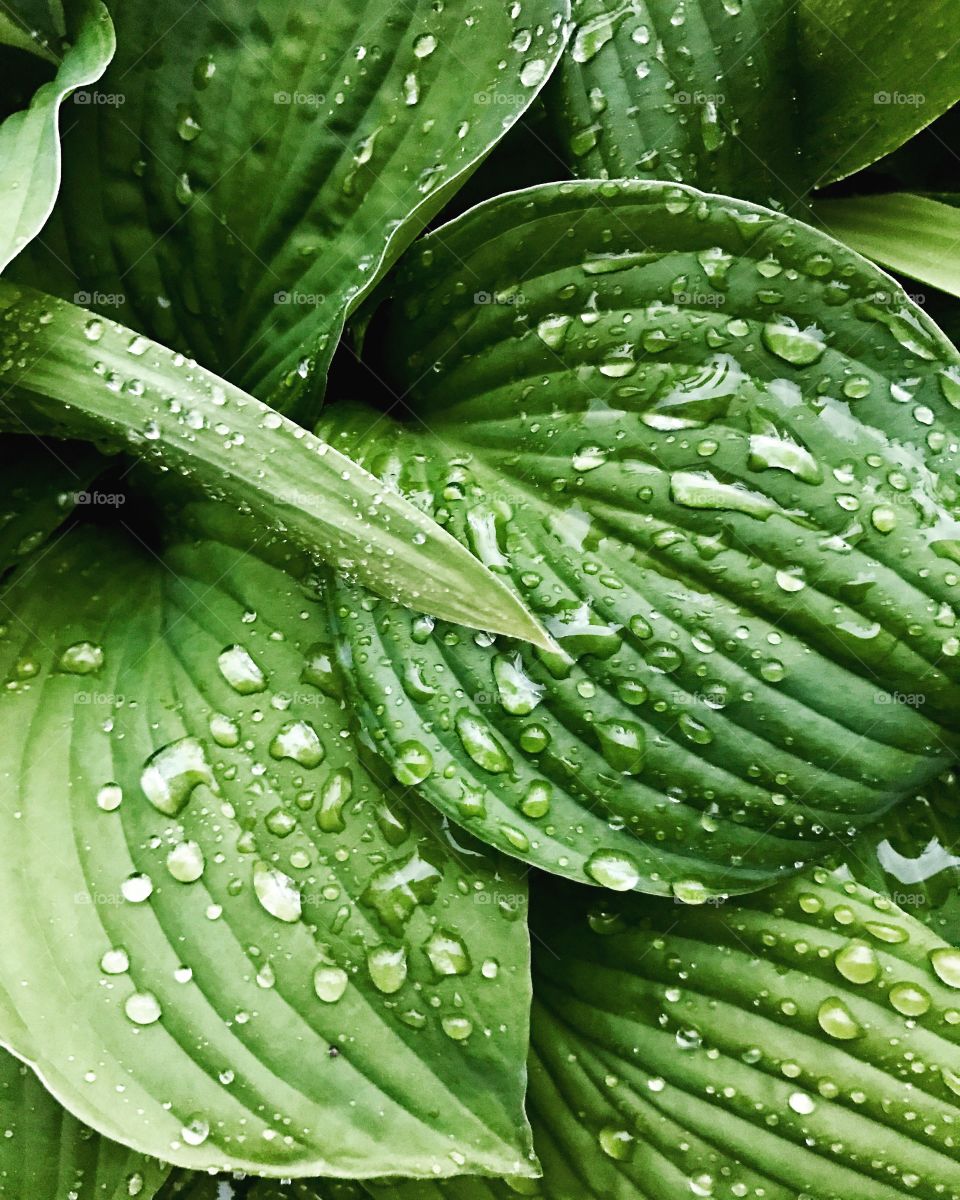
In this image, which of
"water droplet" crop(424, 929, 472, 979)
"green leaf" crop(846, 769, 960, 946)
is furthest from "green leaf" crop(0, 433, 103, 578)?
"green leaf" crop(846, 769, 960, 946)

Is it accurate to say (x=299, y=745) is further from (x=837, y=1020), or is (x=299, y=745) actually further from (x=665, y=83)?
(x=665, y=83)

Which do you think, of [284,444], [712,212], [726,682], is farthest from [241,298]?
[726,682]

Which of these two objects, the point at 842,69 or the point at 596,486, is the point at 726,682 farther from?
the point at 842,69

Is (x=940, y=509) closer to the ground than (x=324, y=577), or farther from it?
farther from it

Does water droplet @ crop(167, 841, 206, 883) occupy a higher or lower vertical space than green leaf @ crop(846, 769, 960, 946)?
lower

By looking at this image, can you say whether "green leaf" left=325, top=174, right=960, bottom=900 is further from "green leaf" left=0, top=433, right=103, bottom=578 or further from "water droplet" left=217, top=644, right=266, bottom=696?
"green leaf" left=0, top=433, right=103, bottom=578

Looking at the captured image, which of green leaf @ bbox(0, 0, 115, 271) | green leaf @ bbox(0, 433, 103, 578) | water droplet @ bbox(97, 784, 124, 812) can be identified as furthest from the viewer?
green leaf @ bbox(0, 433, 103, 578)

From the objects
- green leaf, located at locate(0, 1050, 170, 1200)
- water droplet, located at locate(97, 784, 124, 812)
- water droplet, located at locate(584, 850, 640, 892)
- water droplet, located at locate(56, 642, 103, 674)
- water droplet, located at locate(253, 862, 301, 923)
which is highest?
water droplet, located at locate(584, 850, 640, 892)

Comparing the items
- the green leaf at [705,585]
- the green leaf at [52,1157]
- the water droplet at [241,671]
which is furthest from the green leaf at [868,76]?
the green leaf at [52,1157]
